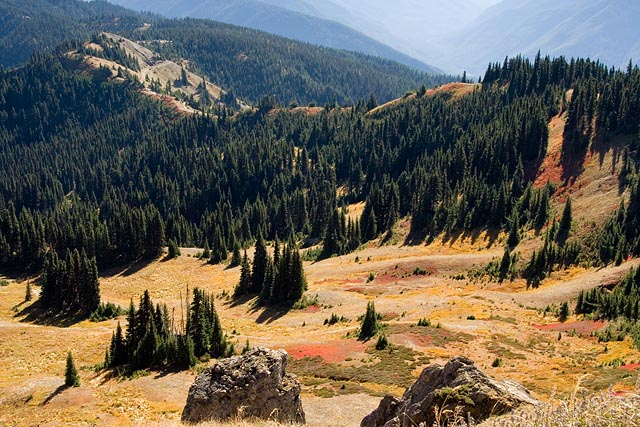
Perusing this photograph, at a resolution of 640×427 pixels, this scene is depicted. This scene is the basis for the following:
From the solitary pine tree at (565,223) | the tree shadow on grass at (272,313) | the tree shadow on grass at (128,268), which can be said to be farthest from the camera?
the tree shadow on grass at (128,268)

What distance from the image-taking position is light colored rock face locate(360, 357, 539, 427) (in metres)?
15.3

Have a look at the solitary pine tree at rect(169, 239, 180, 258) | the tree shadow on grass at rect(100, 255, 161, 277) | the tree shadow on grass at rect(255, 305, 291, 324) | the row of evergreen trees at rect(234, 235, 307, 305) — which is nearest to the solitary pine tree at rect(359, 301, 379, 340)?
the tree shadow on grass at rect(255, 305, 291, 324)

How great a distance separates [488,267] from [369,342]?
50910 millimetres

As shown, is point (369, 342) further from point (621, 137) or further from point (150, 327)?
point (621, 137)

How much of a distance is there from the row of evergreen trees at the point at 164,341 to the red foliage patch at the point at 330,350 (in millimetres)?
9312

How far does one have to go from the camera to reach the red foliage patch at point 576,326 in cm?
6250

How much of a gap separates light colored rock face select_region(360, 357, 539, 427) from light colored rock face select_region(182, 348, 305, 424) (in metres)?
8.28

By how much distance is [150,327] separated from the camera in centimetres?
5700

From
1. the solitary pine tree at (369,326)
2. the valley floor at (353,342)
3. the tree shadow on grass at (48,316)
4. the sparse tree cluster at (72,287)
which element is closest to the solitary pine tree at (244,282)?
the valley floor at (353,342)

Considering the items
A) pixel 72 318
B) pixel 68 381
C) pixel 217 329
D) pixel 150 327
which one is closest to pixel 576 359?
pixel 217 329

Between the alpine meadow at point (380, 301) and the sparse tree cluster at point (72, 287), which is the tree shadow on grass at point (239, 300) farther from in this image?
the sparse tree cluster at point (72, 287)

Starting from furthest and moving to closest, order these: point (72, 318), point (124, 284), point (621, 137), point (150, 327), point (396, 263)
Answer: point (621, 137) < point (124, 284) < point (396, 263) < point (72, 318) < point (150, 327)

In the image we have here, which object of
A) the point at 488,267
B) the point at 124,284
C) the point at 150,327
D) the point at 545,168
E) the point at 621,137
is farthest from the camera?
the point at 545,168

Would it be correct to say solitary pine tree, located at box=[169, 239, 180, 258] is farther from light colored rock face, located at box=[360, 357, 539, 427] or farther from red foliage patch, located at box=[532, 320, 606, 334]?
light colored rock face, located at box=[360, 357, 539, 427]
